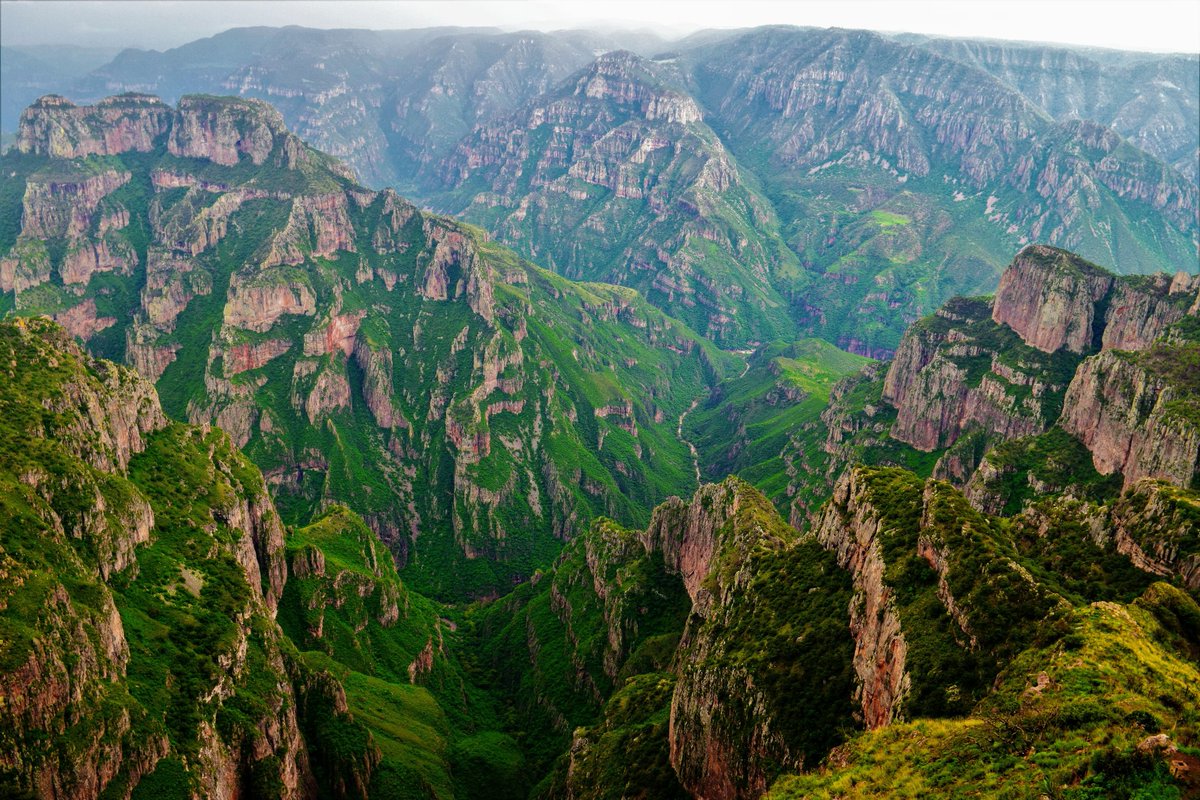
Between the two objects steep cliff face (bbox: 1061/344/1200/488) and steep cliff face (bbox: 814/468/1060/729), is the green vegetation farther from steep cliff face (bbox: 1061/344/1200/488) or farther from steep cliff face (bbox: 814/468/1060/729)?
steep cliff face (bbox: 1061/344/1200/488)

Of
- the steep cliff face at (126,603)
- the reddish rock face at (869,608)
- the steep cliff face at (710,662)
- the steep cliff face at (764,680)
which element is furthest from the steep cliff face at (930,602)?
the steep cliff face at (126,603)

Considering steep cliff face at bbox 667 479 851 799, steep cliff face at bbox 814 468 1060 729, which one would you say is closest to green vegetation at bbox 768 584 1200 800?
steep cliff face at bbox 814 468 1060 729

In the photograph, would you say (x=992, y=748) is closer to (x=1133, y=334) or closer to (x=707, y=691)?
(x=707, y=691)

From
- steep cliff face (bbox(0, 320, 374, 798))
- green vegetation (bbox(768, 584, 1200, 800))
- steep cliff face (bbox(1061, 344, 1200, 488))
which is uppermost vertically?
green vegetation (bbox(768, 584, 1200, 800))

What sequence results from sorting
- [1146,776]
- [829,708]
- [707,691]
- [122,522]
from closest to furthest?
1. [1146,776]
2. [829,708]
3. [707,691]
4. [122,522]

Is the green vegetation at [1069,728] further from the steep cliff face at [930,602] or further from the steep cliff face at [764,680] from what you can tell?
the steep cliff face at [764,680]

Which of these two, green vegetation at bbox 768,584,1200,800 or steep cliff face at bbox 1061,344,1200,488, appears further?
steep cliff face at bbox 1061,344,1200,488

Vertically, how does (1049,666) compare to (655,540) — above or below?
above

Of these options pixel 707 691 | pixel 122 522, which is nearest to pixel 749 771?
pixel 707 691
